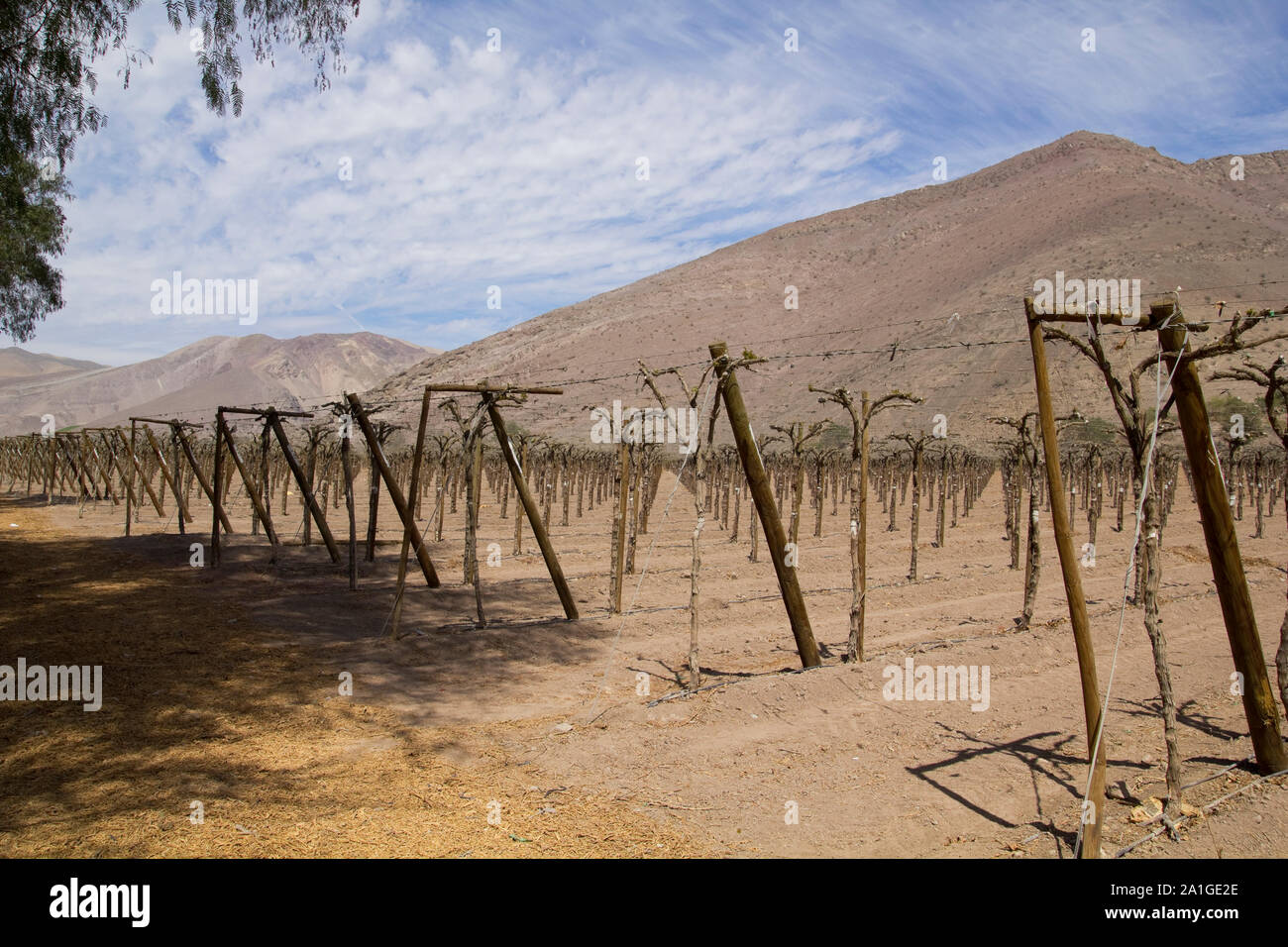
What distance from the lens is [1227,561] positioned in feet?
16.9

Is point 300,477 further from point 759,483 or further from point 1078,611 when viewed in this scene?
point 1078,611

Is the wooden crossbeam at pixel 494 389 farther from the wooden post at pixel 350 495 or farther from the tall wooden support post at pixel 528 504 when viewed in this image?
the wooden post at pixel 350 495

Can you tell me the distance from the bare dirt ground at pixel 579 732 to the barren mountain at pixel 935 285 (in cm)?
2983

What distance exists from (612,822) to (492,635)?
16.8ft

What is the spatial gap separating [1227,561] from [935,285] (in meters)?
71.6

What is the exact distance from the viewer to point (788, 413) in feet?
193

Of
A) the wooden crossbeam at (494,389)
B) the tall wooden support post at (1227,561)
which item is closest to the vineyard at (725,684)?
the tall wooden support post at (1227,561)

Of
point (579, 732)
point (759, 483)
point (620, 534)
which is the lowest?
point (579, 732)

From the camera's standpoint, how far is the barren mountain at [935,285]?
53531mm

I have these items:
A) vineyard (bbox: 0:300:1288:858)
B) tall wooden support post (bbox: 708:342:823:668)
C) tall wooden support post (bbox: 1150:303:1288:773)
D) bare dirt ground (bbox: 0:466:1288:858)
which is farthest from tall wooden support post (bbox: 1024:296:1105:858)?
tall wooden support post (bbox: 708:342:823:668)

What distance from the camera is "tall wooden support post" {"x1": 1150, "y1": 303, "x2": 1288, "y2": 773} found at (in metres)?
4.99

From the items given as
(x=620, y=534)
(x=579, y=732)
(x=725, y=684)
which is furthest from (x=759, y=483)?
(x=620, y=534)

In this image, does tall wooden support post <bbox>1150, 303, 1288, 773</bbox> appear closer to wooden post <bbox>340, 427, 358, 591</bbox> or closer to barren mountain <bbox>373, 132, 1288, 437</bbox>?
Result: wooden post <bbox>340, 427, 358, 591</bbox>
